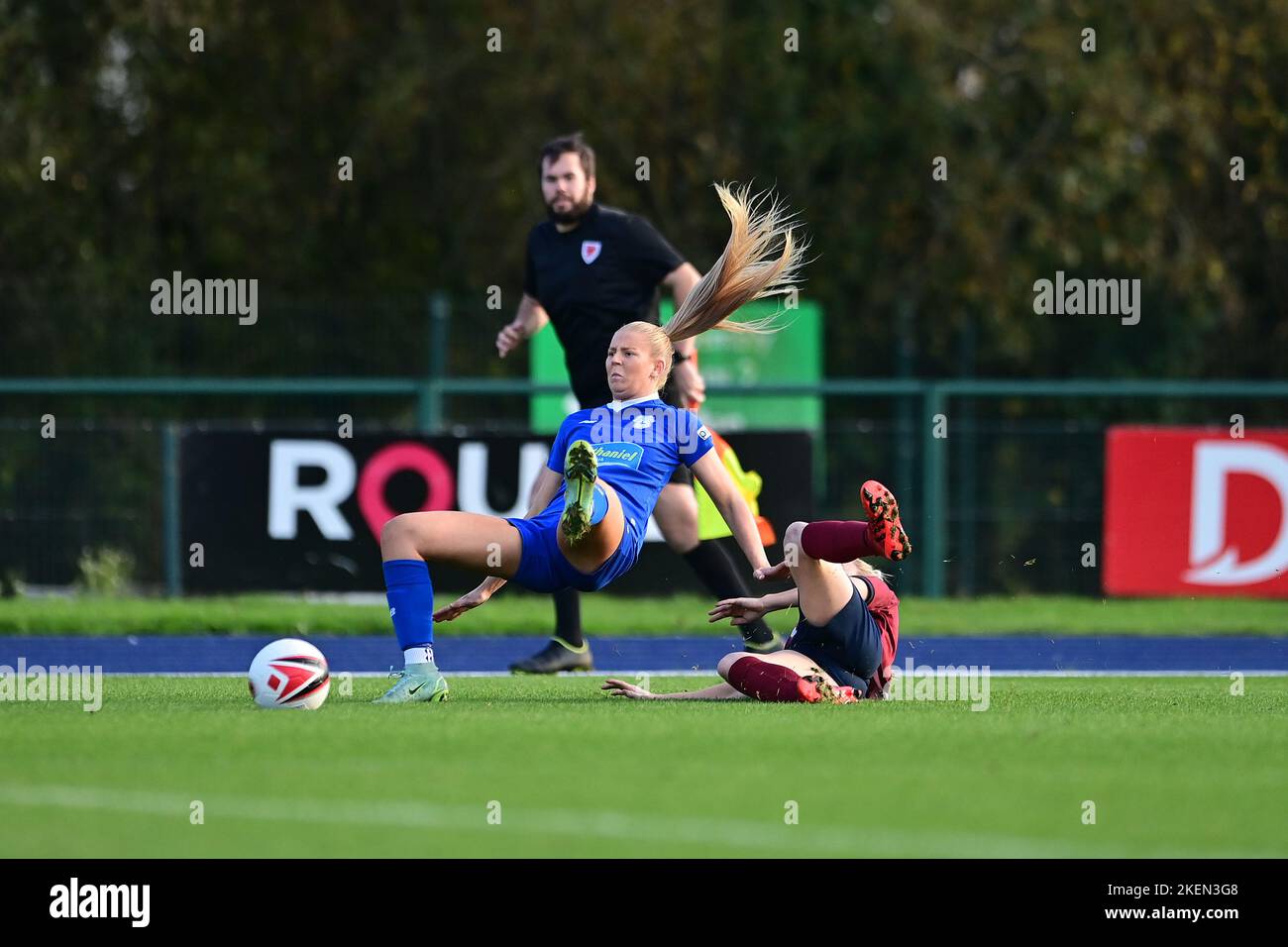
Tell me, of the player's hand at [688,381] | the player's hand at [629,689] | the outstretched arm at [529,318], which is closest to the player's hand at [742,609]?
the player's hand at [629,689]

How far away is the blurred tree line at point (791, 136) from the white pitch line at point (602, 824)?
15914 mm

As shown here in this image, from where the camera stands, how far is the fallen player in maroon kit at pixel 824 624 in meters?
7.72

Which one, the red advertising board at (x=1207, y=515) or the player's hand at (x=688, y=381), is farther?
the red advertising board at (x=1207, y=515)

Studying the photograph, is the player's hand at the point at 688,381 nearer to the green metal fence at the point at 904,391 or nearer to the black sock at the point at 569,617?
the black sock at the point at 569,617

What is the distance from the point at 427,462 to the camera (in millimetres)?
16016

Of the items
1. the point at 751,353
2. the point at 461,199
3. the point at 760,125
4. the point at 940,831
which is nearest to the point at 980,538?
the point at 751,353

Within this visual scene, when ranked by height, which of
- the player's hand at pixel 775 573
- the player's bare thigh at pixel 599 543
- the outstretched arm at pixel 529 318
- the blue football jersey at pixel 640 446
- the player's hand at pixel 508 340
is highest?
the outstretched arm at pixel 529 318

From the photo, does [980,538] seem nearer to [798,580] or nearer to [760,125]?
[760,125]

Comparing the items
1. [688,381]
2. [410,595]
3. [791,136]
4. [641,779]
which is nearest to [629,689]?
[410,595]

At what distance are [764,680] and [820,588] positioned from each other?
1.54 feet

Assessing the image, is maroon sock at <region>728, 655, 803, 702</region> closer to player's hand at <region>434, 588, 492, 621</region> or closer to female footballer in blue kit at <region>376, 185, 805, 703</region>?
female footballer in blue kit at <region>376, 185, 805, 703</region>

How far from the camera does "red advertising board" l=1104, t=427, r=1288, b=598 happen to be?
52.3 ft
